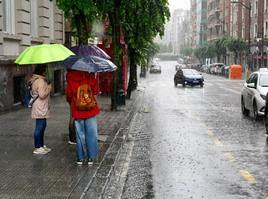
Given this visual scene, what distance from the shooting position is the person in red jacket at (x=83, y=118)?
8867 mm

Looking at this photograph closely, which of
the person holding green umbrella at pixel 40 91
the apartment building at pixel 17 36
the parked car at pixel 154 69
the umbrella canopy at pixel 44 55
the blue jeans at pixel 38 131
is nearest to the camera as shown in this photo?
the umbrella canopy at pixel 44 55

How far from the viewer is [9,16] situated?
18656 mm

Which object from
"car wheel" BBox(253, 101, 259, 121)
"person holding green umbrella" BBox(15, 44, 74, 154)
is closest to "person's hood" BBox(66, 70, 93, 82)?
"person holding green umbrella" BBox(15, 44, 74, 154)

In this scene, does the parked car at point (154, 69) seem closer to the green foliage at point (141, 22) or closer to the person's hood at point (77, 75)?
the green foliage at point (141, 22)

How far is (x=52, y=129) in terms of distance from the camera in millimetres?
13125

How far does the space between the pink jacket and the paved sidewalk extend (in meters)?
0.75

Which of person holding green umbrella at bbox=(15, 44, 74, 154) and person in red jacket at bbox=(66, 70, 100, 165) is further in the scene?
person holding green umbrella at bbox=(15, 44, 74, 154)

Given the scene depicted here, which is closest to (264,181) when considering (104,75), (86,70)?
A: (86,70)

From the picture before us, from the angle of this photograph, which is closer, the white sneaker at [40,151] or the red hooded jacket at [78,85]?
the red hooded jacket at [78,85]

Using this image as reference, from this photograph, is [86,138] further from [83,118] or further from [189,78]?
[189,78]

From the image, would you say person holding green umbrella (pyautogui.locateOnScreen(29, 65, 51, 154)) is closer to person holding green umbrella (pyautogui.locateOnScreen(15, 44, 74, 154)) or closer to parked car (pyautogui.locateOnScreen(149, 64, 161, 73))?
person holding green umbrella (pyautogui.locateOnScreen(15, 44, 74, 154))

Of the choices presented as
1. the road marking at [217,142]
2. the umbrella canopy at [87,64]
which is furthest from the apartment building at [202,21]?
the umbrella canopy at [87,64]

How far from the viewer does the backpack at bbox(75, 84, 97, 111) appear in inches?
344

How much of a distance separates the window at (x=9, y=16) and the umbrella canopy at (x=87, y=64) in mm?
9640
